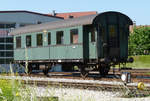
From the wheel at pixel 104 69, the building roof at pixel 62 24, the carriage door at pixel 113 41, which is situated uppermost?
the building roof at pixel 62 24

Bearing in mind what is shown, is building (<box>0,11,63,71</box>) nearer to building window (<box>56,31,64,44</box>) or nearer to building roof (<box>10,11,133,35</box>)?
building roof (<box>10,11,133,35</box>)

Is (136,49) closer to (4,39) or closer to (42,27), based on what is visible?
(4,39)

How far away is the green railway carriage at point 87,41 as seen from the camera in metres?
15.1

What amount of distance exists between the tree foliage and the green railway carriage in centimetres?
3714

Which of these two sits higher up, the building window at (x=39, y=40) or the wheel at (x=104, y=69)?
the building window at (x=39, y=40)

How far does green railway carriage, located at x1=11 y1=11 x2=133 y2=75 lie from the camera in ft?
49.7

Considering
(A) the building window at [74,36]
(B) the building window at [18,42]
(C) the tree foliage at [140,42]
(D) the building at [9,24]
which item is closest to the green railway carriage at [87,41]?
(A) the building window at [74,36]

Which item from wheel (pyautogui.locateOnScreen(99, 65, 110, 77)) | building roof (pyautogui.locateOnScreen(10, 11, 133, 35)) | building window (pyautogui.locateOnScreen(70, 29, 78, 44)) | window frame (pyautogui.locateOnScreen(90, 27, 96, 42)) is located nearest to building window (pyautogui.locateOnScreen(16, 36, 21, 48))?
building roof (pyautogui.locateOnScreen(10, 11, 133, 35))

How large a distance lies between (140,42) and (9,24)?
118 feet

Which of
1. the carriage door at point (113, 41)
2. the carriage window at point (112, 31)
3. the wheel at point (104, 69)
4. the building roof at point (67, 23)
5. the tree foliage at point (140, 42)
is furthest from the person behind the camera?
the tree foliage at point (140, 42)

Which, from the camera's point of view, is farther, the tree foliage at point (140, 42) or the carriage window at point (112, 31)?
the tree foliage at point (140, 42)

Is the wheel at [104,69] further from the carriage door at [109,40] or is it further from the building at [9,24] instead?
the building at [9,24]

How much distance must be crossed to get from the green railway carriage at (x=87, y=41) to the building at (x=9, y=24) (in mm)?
10876

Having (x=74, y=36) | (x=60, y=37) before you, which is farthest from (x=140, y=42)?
(x=74, y=36)
